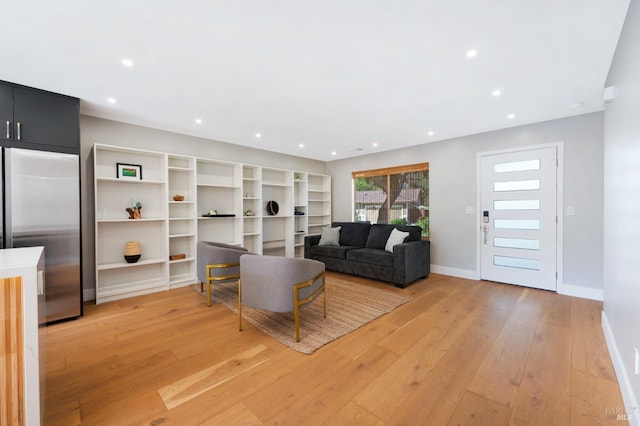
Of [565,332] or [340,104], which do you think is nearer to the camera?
[565,332]

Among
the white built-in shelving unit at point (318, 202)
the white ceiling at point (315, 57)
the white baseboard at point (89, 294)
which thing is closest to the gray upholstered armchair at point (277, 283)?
the white ceiling at point (315, 57)

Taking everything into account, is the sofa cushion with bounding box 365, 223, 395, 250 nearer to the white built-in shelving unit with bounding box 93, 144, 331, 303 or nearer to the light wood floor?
the white built-in shelving unit with bounding box 93, 144, 331, 303

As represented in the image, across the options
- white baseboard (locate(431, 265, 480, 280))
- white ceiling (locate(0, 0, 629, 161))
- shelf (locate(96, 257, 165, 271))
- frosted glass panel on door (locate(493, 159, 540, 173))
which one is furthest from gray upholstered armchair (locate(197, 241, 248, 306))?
frosted glass panel on door (locate(493, 159, 540, 173))

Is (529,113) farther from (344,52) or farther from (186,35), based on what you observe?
(186,35)

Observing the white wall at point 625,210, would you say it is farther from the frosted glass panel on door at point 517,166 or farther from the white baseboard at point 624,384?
the frosted glass panel on door at point 517,166

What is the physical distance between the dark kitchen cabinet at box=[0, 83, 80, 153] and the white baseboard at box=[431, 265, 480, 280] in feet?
18.4

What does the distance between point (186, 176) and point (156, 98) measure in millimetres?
1614

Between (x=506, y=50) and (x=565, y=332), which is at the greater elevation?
(x=506, y=50)

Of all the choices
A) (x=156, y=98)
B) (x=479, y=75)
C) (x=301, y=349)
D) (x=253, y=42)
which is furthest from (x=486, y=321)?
(x=156, y=98)

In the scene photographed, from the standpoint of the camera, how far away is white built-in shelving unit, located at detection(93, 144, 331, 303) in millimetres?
3588

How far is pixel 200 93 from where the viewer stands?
2.83 metres

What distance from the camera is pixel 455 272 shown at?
4555 mm

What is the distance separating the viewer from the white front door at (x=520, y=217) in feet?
12.1

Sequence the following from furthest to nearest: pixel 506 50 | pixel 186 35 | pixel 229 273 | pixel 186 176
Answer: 1. pixel 186 176
2. pixel 229 273
3. pixel 506 50
4. pixel 186 35
